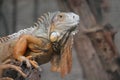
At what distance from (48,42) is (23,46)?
0.17 m

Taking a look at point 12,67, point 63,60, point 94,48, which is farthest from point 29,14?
point 12,67

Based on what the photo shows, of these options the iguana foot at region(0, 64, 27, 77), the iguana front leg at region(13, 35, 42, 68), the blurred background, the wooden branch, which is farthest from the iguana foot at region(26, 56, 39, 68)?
the blurred background

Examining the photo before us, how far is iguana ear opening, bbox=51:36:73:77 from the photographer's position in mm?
3137

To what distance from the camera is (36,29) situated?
318 centimetres

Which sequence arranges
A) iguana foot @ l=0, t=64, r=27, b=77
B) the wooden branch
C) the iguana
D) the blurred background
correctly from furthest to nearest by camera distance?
1. the blurred background
2. the wooden branch
3. the iguana
4. iguana foot @ l=0, t=64, r=27, b=77

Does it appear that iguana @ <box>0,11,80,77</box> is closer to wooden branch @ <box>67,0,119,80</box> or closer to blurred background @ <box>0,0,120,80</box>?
wooden branch @ <box>67,0,119,80</box>

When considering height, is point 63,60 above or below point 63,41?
below

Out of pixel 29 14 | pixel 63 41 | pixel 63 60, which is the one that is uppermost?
pixel 29 14

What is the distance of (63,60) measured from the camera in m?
3.16

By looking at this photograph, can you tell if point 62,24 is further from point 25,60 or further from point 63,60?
point 25,60

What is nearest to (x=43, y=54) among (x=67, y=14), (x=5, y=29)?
(x=67, y=14)

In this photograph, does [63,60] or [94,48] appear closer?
[63,60]

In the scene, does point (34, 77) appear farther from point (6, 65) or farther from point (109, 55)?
point (109, 55)

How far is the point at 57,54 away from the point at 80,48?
6.02 ft
